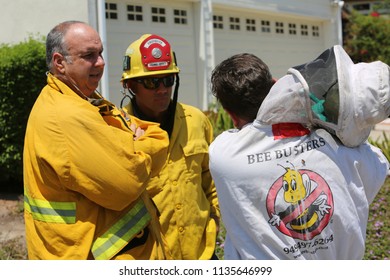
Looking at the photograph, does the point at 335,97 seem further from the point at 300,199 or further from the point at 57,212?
the point at 57,212

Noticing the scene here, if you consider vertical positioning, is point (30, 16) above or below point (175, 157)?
above

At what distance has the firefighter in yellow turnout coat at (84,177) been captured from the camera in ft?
7.97

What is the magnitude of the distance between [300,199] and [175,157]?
1152mm

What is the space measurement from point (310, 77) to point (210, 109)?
9.10 metres

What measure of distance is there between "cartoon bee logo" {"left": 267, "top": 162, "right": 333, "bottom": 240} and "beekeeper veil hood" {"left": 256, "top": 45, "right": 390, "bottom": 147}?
19 centimetres

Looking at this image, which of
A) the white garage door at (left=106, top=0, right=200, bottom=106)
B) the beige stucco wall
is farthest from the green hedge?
the white garage door at (left=106, top=0, right=200, bottom=106)

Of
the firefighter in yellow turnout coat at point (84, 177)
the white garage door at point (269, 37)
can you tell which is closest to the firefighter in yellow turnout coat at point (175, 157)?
the firefighter in yellow turnout coat at point (84, 177)

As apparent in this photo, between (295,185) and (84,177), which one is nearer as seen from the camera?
(295,185)

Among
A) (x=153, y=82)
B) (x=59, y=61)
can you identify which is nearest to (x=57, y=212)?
(x=59, y=61)

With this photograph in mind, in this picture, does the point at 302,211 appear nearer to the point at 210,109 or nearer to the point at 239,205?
the point at 239,205

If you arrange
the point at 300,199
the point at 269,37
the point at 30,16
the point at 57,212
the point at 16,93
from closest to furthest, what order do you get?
the point at 300,199 < the point at 57,212 < the point at 16,93 < the point at 30,16 < the point at 269,37

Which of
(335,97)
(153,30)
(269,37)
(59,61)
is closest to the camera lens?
(335,97)

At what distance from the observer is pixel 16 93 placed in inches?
289

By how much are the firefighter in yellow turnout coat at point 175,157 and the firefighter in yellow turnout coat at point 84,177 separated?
0.46 metres
